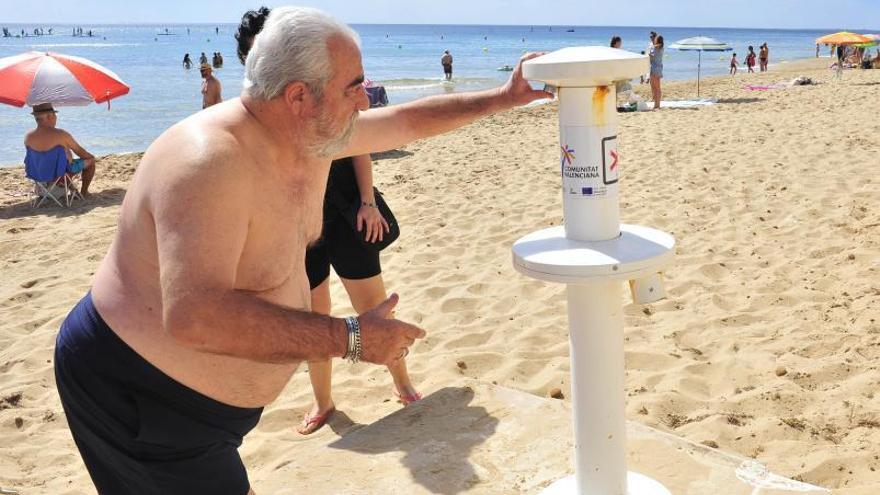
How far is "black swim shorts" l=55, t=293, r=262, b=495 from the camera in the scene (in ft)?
6.87

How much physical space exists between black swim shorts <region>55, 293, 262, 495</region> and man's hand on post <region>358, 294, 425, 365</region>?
50 centimetres

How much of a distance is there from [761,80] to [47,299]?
23383mm

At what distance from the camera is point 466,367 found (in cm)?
422

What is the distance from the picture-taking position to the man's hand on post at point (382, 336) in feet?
6.34

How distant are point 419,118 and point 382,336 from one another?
3.75 ft

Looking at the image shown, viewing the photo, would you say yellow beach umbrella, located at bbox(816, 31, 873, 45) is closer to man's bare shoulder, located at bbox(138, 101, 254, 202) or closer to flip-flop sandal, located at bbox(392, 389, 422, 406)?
flip-flop sandal, located at bbox(392, 389, 422, 406)

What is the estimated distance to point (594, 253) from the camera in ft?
7.11

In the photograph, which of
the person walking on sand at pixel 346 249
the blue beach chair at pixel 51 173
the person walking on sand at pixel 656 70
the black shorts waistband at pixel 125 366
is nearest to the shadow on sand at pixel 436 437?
the person walking on sand at pixel 346 249

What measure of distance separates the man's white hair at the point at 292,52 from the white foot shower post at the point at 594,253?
57 centimetres

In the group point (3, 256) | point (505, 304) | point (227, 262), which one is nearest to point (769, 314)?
point (505, 304)

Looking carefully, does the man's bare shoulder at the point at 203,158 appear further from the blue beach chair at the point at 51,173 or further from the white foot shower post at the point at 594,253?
the blue beach chair at the point at 51,173

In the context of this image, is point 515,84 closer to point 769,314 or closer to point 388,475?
point 388,475

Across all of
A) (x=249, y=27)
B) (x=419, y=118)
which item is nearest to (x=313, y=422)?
(x=419, y=118)

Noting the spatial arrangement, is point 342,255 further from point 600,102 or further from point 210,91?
point 210,91
